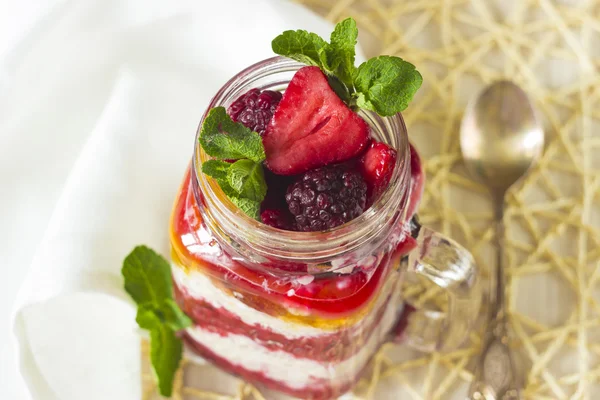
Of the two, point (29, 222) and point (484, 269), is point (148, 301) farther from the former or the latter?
point (484, 269)

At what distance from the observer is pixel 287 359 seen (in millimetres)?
982

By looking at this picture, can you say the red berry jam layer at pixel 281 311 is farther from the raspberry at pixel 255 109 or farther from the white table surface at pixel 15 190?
the white table surface at pixel 15 190

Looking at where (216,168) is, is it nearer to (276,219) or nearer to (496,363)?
(276,219)

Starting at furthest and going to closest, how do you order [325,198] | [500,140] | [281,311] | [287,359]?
[500,140]
[287,359]
[281,311]
[325,198]

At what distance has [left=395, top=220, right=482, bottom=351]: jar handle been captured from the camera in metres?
0.94

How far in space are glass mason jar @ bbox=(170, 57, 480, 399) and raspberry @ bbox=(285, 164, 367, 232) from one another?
2 centimetres

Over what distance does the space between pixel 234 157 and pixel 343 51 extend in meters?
0.17

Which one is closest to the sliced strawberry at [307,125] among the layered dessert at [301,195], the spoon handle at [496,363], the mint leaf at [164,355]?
the layered dessert at [301,195]

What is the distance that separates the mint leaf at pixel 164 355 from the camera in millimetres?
1077

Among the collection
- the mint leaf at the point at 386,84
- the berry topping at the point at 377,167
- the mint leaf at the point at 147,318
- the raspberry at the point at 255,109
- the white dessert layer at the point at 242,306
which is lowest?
the mint leaf at the point at 147,318

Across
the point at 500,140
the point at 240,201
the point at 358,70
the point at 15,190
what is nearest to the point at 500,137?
the point at 500,140

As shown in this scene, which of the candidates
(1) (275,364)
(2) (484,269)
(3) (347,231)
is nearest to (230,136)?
(3) (347,231)

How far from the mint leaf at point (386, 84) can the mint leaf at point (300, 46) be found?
0.19 feet

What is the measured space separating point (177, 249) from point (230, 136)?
221mm
